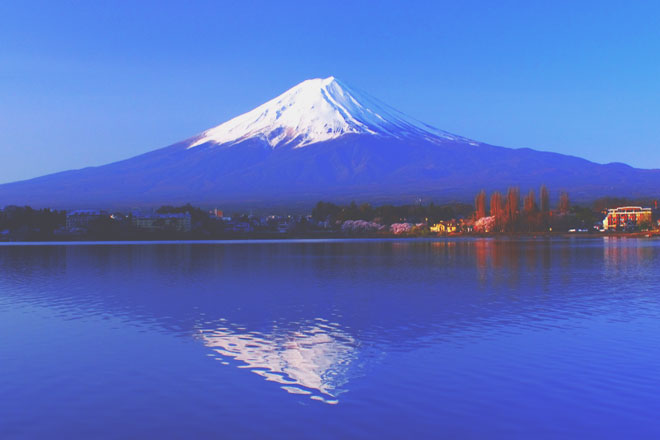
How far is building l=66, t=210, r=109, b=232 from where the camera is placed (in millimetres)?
102756

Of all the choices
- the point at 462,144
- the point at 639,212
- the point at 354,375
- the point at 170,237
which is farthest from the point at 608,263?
the point at 462,144

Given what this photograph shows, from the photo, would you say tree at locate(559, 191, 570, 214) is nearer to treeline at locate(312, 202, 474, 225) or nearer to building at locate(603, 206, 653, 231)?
treeline at locate(312, 202, 474, 225)

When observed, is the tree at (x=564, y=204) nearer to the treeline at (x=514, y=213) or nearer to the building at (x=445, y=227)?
the treeline at (x=514, y=213)

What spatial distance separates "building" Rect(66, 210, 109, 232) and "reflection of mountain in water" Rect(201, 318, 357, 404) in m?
93.9

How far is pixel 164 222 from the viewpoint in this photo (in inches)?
4149

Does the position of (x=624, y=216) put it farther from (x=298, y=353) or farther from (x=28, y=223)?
(x=298, y=353)

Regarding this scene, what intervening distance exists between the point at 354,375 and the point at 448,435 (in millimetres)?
2456

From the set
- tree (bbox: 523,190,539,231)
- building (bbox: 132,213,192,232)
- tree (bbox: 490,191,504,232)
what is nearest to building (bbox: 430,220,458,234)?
tree (bbox: 490,191,504,232)

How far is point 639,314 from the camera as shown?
14.5 meters

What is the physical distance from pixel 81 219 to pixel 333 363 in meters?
110

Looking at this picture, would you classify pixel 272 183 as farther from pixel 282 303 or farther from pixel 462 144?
pixel 282 303

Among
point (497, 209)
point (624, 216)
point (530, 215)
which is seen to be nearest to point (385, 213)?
point (497, 209)

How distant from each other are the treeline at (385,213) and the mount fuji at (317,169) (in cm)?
1367

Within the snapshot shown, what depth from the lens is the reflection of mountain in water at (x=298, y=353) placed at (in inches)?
341
